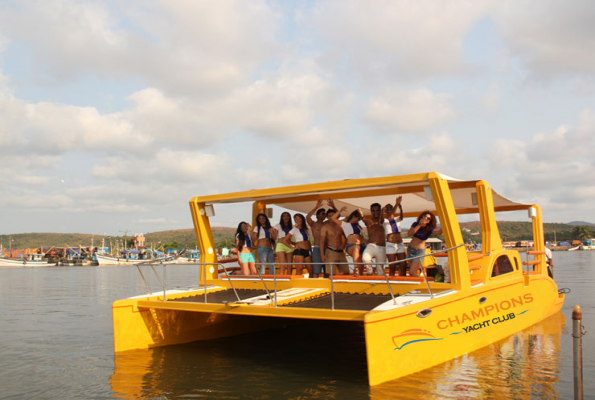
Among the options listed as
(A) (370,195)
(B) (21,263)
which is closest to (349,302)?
(A) (370,195)

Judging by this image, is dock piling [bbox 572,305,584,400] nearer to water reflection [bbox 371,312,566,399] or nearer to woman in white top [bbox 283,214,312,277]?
water reflection [bbox 371,312,566,399]

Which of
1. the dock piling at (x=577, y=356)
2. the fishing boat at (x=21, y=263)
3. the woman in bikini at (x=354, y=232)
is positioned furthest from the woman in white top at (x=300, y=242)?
the fishing boat at (x=21, y=263)

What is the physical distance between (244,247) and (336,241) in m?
2.18

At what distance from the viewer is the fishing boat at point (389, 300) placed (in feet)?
22.4

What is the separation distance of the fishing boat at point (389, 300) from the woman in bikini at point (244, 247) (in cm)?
45

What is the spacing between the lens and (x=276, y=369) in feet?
26.6

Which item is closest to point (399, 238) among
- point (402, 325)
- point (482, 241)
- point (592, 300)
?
point (482, 241)

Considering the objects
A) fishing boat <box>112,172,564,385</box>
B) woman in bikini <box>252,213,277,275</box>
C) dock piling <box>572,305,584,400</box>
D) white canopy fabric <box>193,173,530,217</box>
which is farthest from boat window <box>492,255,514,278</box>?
woman in bikini <box>252,213,277,275</box>

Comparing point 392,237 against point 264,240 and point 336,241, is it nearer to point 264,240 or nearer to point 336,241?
point 336,241

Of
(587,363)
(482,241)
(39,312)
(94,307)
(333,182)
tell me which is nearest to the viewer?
(587,363)

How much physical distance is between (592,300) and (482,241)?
1106cm

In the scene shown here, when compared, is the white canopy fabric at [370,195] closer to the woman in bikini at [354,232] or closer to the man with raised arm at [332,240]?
the woman in bikini at [354,232]

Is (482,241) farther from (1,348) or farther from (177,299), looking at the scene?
(1,348)

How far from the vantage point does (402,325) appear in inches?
263
